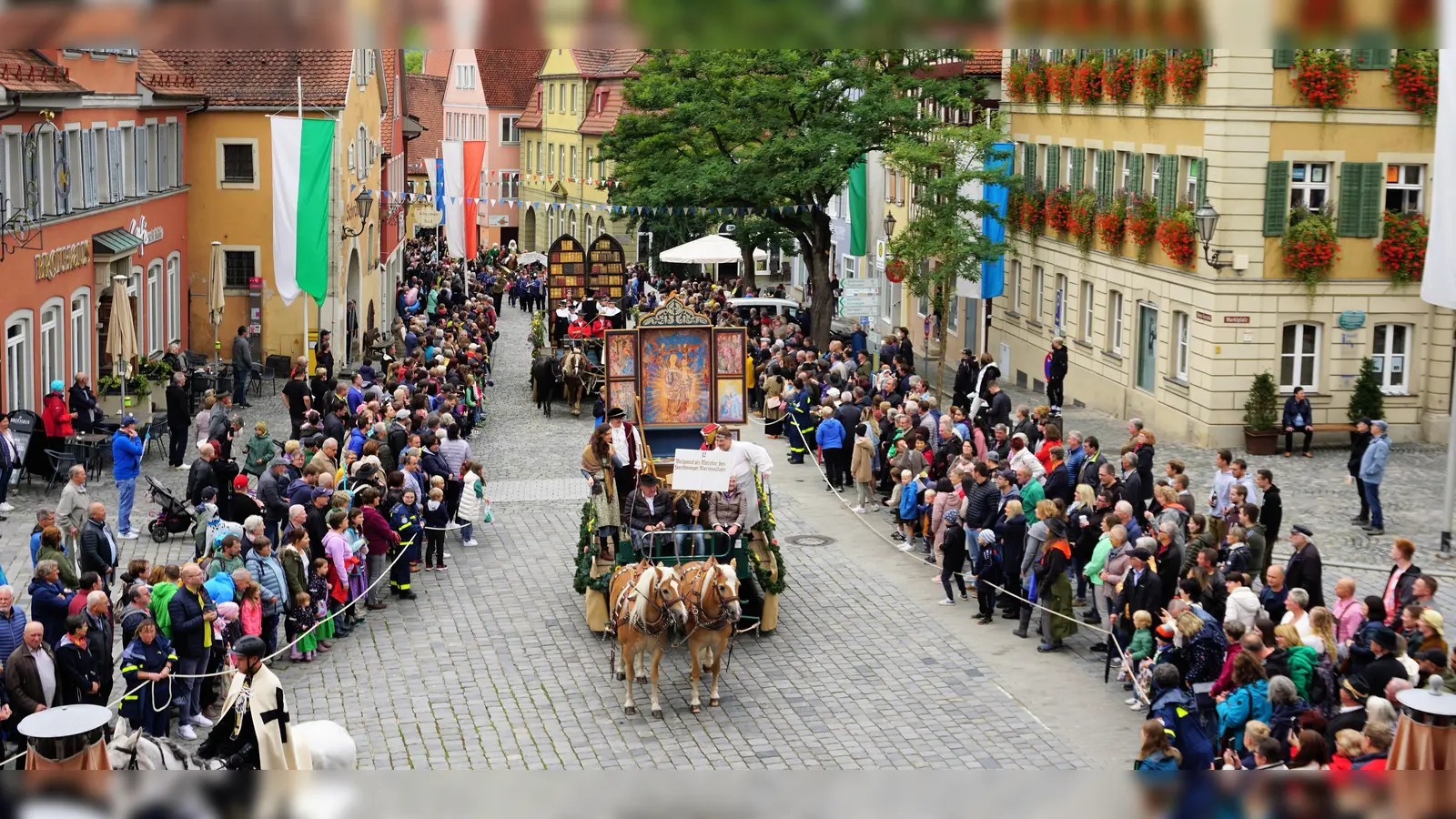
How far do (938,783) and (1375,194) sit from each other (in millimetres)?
28289

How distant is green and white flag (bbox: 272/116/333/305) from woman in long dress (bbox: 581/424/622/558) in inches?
513

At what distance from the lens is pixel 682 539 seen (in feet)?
56.5

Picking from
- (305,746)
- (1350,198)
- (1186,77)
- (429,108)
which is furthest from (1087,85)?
(429,108)

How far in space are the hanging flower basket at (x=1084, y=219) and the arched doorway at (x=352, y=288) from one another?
1813 cm

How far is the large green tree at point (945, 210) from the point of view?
33.5 metres

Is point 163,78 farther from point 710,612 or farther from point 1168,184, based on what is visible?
point 710,612

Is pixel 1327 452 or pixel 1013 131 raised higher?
pixel 1013 131

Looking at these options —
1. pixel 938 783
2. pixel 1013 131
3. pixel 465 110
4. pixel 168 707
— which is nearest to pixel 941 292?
pixel 1013 131

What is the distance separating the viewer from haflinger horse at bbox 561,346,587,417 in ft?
115

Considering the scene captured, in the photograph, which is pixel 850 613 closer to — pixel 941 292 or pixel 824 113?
pixel 941 292

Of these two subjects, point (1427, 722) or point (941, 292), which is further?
point (941, 292)

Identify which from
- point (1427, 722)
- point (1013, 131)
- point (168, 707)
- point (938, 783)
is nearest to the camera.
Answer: point (938, 783)

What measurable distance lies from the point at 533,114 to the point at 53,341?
66.5m

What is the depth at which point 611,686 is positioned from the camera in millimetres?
15906
